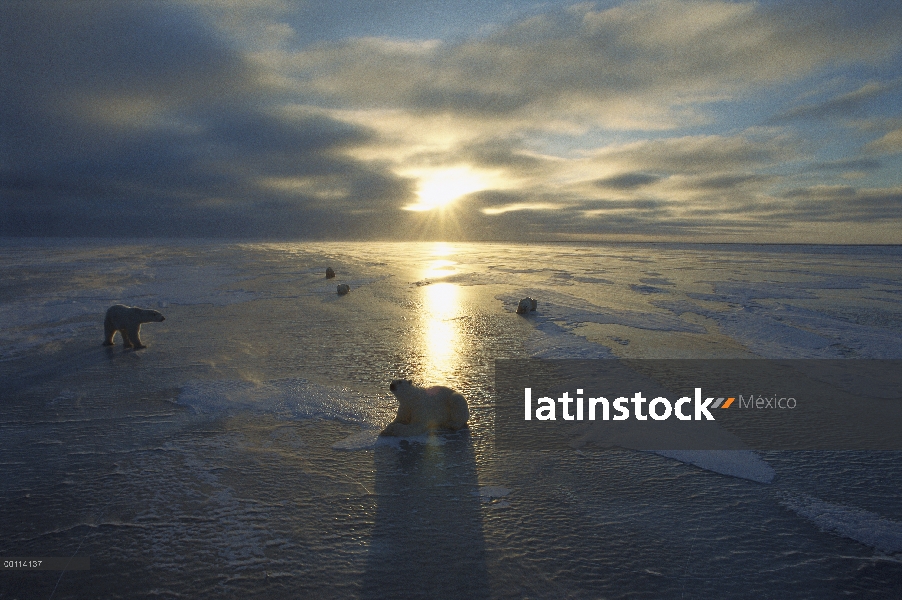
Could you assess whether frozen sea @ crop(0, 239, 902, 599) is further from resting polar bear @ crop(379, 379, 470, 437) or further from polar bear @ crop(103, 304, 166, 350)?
polar bear @ crop(103, 304, 166, 350)

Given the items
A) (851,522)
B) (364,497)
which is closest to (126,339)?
(364,497)

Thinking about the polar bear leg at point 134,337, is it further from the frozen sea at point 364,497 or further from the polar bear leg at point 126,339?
the frozen sea at point 364,497

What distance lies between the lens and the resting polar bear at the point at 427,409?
5441mm

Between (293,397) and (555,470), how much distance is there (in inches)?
145

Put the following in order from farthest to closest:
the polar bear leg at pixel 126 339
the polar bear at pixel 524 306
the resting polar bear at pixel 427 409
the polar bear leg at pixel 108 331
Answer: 1. the polar bear at pixel 524 306
2. the polar bear leg at pixel 108 331
3. the polar bear leg at pixel 126 339
4. the resting polar bear at pixel 427 409

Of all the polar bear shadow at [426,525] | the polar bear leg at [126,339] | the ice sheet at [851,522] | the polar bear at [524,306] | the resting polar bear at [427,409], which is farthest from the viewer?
the polar bear at [524,306]

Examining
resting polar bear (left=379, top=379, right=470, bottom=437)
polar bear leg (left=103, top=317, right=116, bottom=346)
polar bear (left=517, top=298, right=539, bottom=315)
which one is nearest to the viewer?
resting polar bear (left=379, top=379, right=470, bottom=437)

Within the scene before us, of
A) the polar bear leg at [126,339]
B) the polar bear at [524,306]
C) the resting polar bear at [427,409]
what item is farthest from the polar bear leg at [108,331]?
the polar bear at [524,306]

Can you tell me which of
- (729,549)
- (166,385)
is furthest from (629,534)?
(166,385)

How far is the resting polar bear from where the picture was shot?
5.44 metres

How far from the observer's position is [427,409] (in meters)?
5.46

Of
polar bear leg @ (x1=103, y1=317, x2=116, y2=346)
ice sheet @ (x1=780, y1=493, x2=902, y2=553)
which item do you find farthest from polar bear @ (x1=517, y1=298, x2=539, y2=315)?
polar bear leg @ (x1=103, y1=317, x2=116, y2=346)

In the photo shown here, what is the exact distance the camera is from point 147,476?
14.3 feet

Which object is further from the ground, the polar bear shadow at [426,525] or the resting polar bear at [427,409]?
the resting polar bear at [427,409]
